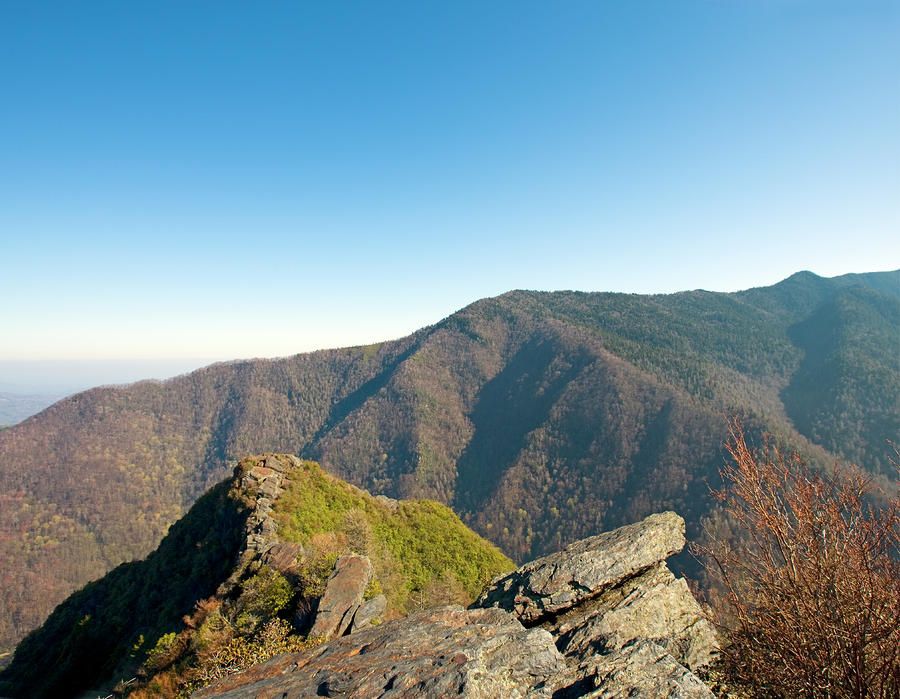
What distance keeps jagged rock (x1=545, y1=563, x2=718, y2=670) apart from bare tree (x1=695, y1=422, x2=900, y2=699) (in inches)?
47.9

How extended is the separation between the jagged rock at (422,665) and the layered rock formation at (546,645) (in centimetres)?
2

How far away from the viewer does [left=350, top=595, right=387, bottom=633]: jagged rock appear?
53.4 feet

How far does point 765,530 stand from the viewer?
927 cm

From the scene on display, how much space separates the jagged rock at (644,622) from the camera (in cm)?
1056

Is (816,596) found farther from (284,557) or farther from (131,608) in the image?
(131,608)

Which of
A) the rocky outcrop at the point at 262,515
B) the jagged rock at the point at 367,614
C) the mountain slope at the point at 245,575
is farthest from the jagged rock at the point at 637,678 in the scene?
the rocky outcrop at the point at 262,515

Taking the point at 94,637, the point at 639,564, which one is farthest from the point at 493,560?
the point at 94,637

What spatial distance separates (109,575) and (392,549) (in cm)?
3155

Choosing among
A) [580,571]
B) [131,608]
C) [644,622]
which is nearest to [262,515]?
[131,608]

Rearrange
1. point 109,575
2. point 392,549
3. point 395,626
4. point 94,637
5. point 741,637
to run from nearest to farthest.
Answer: point 741,637 < point 395,626 < point 94,637 < point 392,549 < point 109,575

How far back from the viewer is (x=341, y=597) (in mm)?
17469

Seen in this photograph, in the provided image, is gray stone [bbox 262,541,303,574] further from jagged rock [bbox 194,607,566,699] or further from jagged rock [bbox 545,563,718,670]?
jagged rock [bbox 545,563,718,670]

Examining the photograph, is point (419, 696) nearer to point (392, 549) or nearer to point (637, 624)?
point (637, 624)

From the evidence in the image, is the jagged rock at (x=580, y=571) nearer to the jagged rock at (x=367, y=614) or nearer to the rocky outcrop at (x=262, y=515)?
the jagged rock at (x=367, y=614)
